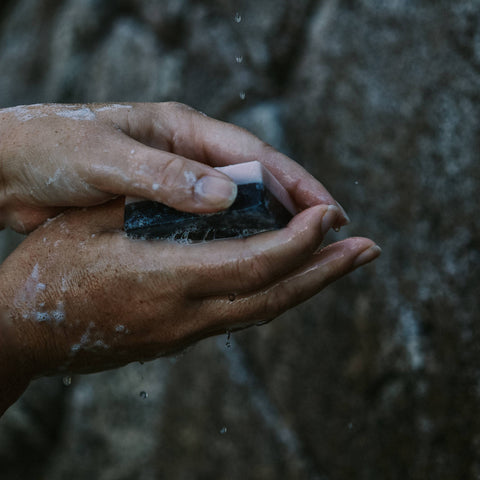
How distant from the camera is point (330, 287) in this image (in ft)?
6.74

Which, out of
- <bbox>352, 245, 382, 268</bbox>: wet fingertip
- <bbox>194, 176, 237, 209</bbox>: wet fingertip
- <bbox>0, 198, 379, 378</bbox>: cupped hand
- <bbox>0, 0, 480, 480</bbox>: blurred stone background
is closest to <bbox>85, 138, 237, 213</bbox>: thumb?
<bbox>194, 176, 237, 209</bbox>: wet fingertip

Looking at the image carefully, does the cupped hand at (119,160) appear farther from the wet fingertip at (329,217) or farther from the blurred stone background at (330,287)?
the blurred stone background at (330,287)

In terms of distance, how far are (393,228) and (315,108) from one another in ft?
1.76

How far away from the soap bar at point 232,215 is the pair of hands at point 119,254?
3 centimetres

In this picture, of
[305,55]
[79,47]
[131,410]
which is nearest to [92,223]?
[305,55]

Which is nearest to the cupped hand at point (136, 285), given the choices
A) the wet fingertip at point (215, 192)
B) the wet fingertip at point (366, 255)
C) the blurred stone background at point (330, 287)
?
the wet fingertip at point (366, 255)

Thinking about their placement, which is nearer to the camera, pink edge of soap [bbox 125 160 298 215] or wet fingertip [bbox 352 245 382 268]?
pink edge of soap [bbox 125 160 298 215]

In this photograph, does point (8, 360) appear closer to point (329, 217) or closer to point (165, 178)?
point (165, 178)

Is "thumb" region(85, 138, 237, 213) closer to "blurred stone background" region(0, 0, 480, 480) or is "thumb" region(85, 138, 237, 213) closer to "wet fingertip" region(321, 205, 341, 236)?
"wet fingertip" region(321, 205, 341, 236)

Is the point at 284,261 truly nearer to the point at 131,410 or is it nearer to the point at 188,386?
the point at 188,386

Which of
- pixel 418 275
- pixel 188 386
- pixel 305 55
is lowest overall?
pixel 188 386

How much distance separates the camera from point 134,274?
1.29 metres

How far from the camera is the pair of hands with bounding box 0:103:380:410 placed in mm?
1214

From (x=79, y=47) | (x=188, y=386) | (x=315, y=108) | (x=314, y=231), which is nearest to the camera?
(x=314, y=231)
